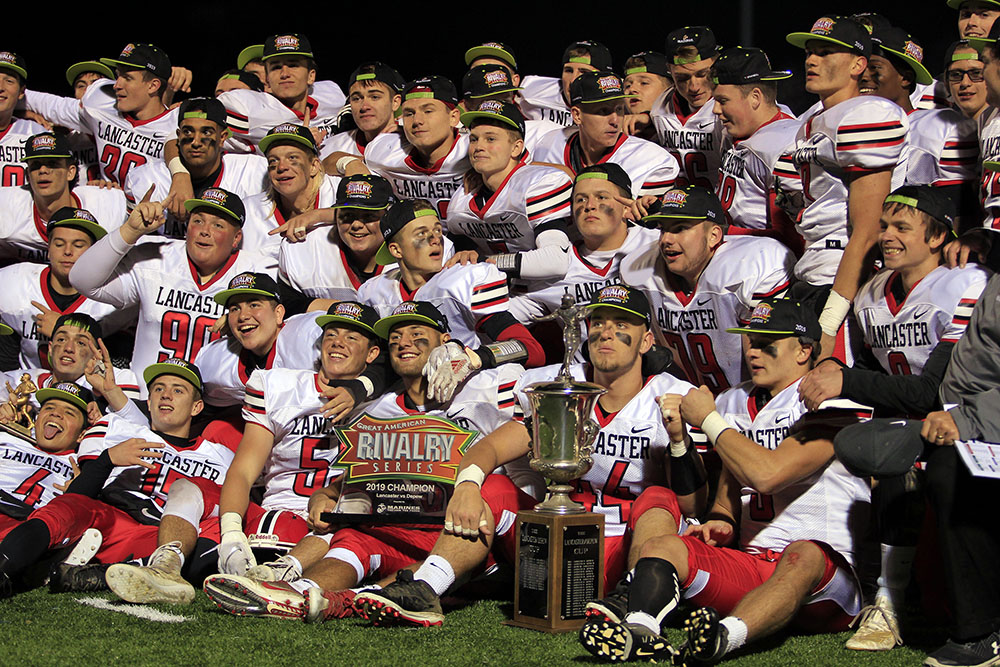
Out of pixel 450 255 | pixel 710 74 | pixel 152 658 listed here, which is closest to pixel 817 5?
pixel 710 74

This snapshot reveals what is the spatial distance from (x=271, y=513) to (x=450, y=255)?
4.70 feet

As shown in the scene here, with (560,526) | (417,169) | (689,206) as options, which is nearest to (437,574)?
(560,526)

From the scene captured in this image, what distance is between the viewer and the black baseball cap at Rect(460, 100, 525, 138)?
16.6 feet

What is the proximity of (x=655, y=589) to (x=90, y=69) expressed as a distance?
5.00m

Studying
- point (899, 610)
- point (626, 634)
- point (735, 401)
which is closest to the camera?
point (626, 634)

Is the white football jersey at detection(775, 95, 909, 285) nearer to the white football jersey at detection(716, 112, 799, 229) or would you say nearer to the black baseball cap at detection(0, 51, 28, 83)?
the white football jersey at detection(716, 112, 799, 229)

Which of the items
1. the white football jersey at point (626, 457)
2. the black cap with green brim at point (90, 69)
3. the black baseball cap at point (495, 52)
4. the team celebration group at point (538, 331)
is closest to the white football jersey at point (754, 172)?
the team celebration group at point (538, 331)

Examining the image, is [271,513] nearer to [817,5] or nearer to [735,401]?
[735,401]

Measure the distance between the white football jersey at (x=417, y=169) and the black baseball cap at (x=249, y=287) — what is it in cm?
105

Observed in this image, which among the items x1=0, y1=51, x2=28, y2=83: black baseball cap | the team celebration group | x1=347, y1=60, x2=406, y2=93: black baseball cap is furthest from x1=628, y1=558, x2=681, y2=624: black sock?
x1=0, y1=51, x2=28, y2=83: black baseball cap

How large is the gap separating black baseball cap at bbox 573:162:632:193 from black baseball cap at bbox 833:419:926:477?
1.85 m

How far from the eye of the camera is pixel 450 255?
4.95 meters

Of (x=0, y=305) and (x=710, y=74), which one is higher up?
(x=710, y=74)

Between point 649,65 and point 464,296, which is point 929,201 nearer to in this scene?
point 464,296
